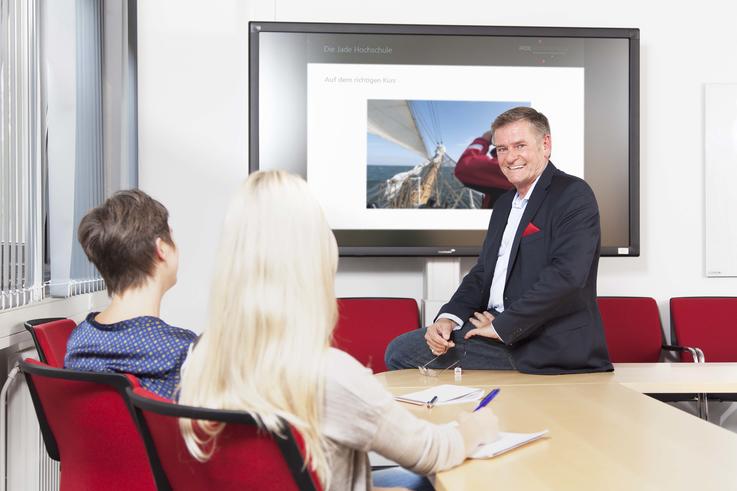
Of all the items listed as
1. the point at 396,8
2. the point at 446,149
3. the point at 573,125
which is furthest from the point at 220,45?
the point at 573,125

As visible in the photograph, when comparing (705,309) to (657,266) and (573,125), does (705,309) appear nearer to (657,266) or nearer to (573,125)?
(657,266)

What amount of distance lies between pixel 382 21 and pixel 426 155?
80 cm

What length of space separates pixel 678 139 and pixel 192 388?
3.81 m

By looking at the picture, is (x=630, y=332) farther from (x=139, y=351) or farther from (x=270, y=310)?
→ (x=270, y=310)

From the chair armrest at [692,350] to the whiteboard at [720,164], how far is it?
0.66m

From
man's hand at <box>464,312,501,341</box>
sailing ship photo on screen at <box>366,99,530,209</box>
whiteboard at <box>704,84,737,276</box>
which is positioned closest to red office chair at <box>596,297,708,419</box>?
whiteboard at <box>704,84,737,276</box>

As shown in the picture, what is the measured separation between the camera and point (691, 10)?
439 cm

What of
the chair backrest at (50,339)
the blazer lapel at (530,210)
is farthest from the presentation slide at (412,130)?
the chair backrest at (50,339)

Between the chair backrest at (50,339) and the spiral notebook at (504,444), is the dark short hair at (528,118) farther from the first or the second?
the chair backrest at (50,339)

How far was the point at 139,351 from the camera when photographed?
1.68m

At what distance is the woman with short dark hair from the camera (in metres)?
1.68

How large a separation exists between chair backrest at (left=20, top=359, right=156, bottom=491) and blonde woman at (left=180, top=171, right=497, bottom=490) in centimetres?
27

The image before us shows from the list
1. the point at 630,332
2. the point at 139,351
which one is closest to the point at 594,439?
the point at 139,351

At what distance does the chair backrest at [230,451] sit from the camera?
3.68 feet
